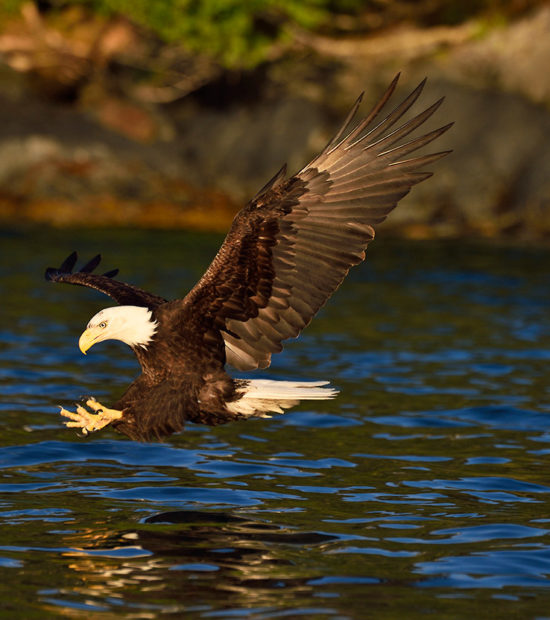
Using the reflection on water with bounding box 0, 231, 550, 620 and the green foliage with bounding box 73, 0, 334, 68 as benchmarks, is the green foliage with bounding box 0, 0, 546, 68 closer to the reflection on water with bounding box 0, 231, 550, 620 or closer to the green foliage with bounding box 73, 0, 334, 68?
the green foliage with bounding box 73, 0, 334, 68

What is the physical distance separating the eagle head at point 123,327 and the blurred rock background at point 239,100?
16.9 m

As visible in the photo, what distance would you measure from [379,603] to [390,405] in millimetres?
4789

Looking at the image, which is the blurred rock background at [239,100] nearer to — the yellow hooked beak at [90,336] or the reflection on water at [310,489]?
the reflection on water at [310,489]

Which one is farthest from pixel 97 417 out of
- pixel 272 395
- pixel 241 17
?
pixel 241 17

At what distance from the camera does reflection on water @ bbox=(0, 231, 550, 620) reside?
5102 millimetres

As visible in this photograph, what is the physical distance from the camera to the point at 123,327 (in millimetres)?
6680

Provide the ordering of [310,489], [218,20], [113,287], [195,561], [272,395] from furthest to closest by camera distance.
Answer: [218,20] < [113,287] < [310,489] < [272,395] < [195,561]

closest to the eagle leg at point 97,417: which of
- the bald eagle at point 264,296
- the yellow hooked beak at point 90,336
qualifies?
the bald eagle at point 264,296

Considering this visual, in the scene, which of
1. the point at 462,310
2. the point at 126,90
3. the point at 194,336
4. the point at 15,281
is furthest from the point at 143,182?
the point at 194,336

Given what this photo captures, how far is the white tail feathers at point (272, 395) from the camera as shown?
21.1 feet

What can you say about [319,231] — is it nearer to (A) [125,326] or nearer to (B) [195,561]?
(A) [125,326]

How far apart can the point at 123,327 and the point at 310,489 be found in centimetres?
142

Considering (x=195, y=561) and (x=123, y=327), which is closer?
(x=195, y=561)

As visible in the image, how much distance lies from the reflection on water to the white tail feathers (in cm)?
51
